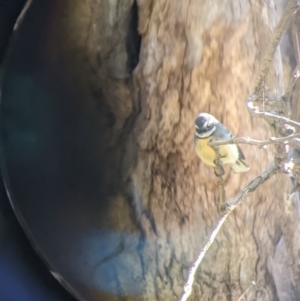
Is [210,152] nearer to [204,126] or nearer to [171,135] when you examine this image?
[204,126]

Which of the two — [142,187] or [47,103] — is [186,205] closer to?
[142,187]

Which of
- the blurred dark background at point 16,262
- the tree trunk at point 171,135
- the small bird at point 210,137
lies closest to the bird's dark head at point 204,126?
the small bird at point 210,137

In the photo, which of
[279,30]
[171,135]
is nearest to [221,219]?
[279,30]

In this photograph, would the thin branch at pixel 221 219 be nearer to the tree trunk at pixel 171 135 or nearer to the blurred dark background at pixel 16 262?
the tree trunk at pixel 171 135

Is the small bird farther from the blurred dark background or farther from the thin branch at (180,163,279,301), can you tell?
the blurred dark background

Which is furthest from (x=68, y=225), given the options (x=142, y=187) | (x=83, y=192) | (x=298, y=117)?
(x=298, y=117)
